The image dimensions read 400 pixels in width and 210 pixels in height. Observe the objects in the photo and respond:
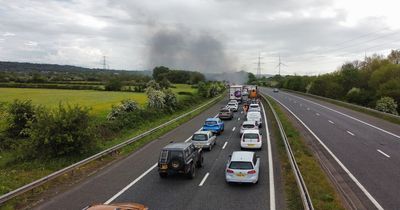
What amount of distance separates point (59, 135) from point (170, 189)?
882 cm

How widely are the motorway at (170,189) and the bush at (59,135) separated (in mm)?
2720

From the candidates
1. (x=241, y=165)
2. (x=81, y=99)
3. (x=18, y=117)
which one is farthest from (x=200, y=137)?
(x=81, y=99)

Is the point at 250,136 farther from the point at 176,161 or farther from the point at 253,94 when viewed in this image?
the point at 253,94

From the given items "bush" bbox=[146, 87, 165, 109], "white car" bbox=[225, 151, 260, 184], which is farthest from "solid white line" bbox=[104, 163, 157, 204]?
"bush" bbox=[146, 87, 165, 109]

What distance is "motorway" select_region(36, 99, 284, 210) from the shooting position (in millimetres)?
14873

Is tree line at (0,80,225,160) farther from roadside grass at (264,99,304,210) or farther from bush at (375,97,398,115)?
bush at (375,97,398,115)

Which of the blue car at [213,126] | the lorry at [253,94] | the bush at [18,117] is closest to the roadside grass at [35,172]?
the bush at [18,117]

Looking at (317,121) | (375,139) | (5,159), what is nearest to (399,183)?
(375,139)

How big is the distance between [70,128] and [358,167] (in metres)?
16.6

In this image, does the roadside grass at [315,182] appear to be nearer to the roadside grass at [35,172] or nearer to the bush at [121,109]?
the roadside grass at [35,172]

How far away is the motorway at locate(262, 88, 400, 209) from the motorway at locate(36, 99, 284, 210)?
12.7ft

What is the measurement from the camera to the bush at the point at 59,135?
2233cm

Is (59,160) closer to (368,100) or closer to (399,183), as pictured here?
(399,183)

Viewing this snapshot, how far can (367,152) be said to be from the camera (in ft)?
81.6
